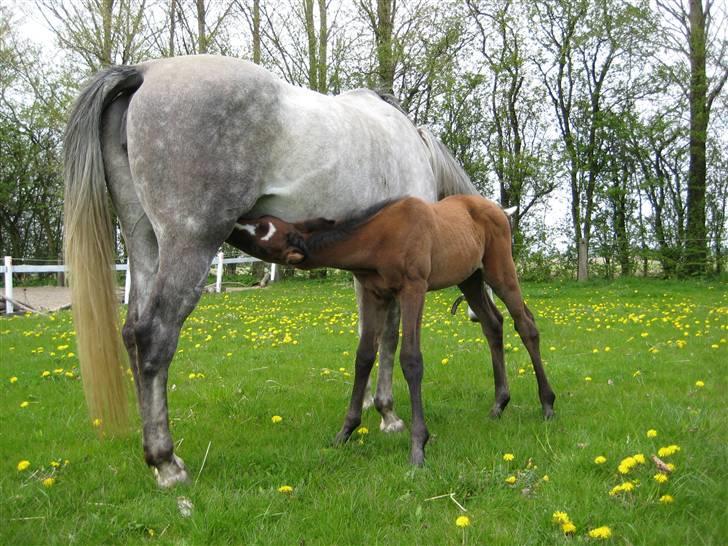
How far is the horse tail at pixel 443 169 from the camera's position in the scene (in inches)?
227

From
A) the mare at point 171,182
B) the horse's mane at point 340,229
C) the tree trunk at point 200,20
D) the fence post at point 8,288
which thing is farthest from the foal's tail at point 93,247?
the tree trunk at point 200,20

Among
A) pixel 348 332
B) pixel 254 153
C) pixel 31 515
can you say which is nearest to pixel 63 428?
pixel 31 515

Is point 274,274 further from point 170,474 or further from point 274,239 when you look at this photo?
point 274,239

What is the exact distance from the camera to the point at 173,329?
368cm

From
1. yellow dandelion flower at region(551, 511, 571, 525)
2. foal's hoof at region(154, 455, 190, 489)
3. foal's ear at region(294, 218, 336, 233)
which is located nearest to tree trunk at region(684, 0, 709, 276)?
foal's ear at region(294, 218, 336, 233)

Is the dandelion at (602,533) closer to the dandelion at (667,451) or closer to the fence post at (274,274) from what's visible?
the dandelion at (667,451)

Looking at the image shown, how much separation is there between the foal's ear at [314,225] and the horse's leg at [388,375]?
101 cm

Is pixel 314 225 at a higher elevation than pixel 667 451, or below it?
higher

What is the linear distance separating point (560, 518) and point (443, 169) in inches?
145

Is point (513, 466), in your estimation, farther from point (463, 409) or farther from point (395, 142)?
point (395, 142)

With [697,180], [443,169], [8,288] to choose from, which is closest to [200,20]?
[8,288]

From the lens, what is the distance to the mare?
366 centimetres

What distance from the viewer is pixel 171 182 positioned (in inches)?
144

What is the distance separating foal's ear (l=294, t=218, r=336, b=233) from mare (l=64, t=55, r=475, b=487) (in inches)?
7.0
